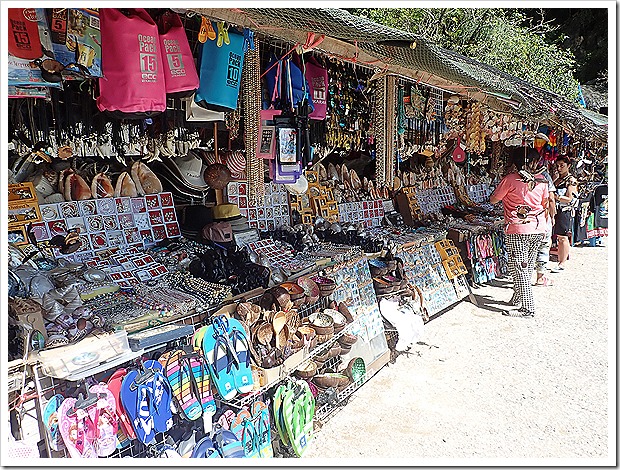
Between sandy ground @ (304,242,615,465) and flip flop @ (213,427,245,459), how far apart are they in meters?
0.48

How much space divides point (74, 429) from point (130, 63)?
154 cm

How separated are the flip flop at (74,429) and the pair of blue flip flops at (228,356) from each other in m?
0.67

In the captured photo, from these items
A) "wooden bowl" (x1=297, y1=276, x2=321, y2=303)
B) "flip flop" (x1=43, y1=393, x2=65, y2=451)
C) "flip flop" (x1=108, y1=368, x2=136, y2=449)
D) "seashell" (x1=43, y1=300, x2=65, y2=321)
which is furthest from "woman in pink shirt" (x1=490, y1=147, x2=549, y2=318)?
"flip flop" (x1=43, y1=393, x2=65, y2=451)

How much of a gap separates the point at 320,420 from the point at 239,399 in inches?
29.7

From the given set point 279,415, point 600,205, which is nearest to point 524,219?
point 279,415

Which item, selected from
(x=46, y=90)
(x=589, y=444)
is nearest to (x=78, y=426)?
(x=46, y=90)

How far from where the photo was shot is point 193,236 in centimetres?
378

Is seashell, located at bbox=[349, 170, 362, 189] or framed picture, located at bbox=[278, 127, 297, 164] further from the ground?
framed picture, located at bbox=[278, 127, 297, 164]

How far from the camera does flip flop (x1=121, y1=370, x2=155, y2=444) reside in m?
2.34

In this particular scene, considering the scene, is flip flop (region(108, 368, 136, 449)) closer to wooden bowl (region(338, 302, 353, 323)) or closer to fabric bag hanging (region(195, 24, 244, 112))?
fabric bag hanging (region(195, 24, 244, 112))

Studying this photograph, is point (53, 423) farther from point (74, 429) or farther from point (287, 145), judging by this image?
point (287, 145)

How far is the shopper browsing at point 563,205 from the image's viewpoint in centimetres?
751

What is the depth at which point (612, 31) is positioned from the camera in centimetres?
260

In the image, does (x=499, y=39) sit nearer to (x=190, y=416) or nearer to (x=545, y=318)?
(x=545, y=318)
